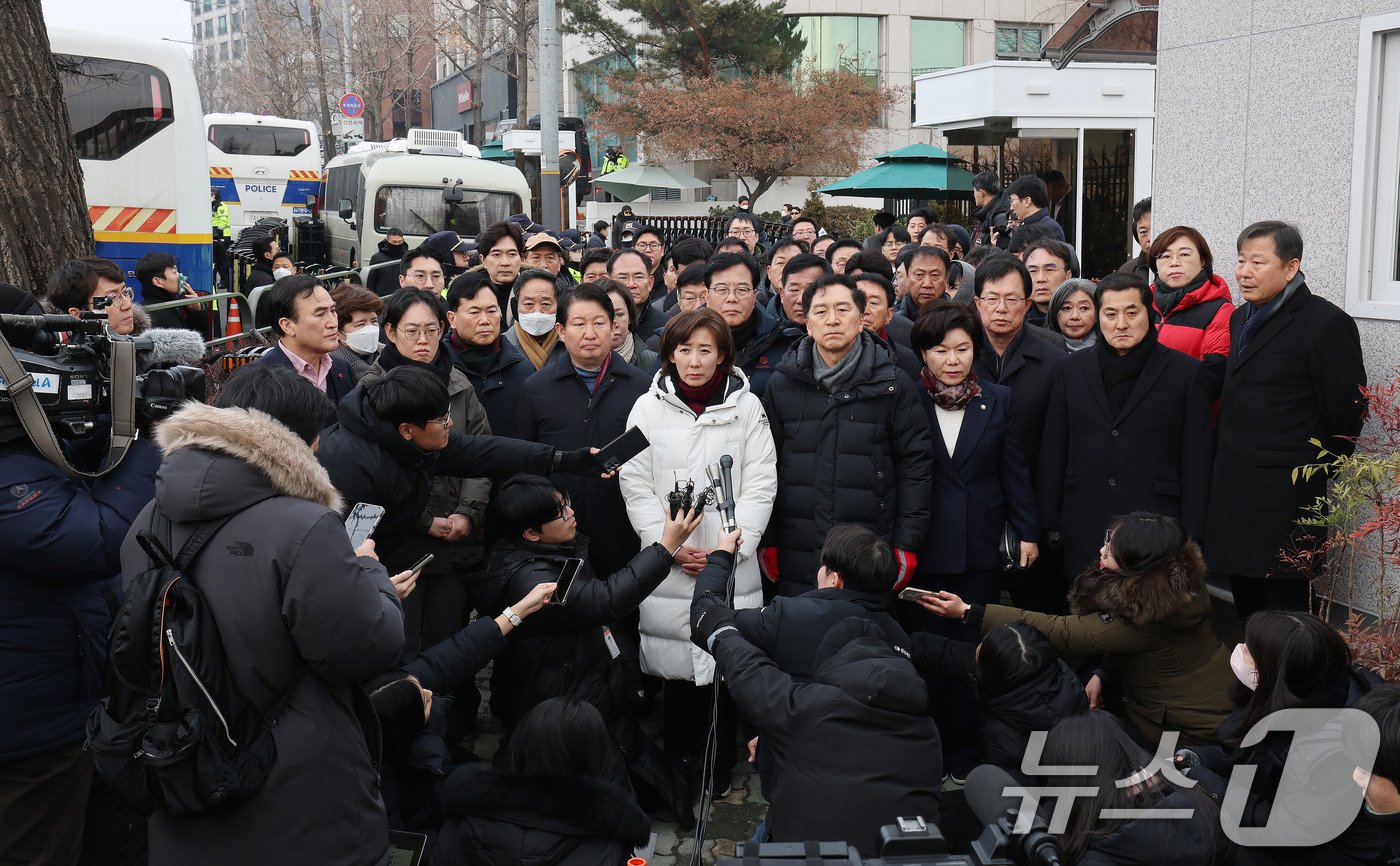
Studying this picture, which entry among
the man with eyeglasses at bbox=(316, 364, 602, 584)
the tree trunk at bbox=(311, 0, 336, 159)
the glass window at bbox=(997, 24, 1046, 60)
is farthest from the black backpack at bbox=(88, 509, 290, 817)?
the tree trunk at bbox=(311, 0, 336, 159)

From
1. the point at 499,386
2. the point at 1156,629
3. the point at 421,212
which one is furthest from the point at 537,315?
the point at 421,212

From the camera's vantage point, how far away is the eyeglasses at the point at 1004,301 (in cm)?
534

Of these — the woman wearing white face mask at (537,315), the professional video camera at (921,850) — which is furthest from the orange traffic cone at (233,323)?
the professional video camera at (921,850)

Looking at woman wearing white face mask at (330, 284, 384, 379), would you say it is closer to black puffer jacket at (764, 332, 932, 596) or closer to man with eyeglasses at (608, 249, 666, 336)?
man with eyeglasses at (608, 249, 666, 336)

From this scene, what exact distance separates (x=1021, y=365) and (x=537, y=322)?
238 cm

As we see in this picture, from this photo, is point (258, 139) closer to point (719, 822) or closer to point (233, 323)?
point (233, 323)

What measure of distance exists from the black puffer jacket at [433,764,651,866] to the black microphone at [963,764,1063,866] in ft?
3.62

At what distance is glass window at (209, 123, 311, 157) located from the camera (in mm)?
28547

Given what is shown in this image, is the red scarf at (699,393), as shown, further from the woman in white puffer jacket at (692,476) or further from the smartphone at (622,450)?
the smartphone at (622,450)

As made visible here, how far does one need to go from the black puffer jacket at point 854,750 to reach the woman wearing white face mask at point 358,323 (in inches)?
132

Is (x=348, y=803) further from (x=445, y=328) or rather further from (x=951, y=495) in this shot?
(x=445, y=328)

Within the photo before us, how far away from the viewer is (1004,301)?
5340 millimetres

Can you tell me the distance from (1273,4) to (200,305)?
7.61m

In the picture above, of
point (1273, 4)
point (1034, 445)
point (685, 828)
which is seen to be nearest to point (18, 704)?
point (685, 828)
